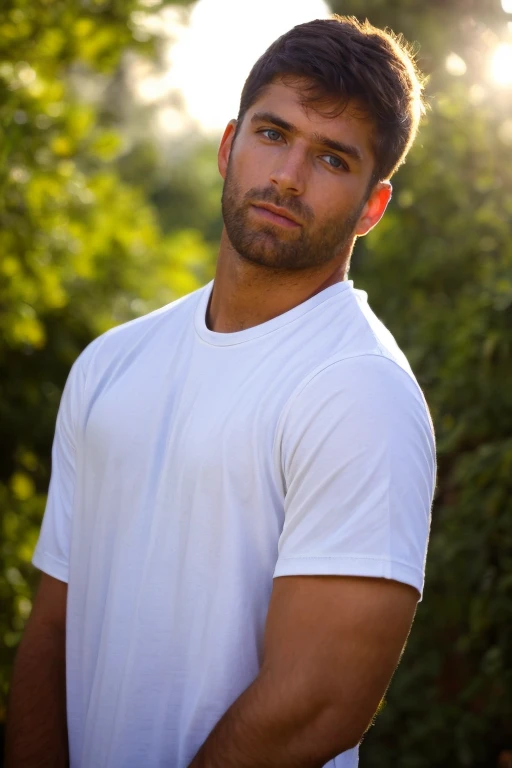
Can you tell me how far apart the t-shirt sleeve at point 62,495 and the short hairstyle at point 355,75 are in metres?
0.76

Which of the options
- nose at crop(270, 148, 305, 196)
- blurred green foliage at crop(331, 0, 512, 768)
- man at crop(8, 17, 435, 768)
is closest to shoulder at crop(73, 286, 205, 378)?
man at crop(8, 17, 435, 768)

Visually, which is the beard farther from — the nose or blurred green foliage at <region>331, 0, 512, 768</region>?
blurred green foliage at <region>331, 0, 512, 768</region>

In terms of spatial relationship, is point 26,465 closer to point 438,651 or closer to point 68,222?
point 68,222

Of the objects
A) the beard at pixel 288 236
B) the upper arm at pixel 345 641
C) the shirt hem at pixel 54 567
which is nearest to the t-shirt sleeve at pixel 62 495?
the shirt hem at pixel 54 567

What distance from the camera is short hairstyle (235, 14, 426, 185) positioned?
2.04 metres

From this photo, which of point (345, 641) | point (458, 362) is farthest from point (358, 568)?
point (458, 362)

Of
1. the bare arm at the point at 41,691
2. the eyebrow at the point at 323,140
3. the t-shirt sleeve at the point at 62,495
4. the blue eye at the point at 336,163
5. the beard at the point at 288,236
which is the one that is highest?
the eyebrow at the point at 323,140

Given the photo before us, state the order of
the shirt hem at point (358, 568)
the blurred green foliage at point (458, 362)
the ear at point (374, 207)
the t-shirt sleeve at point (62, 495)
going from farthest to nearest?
1. the blurred green foliage at point (458, 362)
2. the t-shirt sleeve at point (62, 495)
3. the ear at point (374, 207)
4. the shirt hem at point (358, 568)

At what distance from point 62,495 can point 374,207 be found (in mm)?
930

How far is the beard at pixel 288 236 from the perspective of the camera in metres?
2.05

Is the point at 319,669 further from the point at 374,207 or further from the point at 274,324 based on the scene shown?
the point at 374,207

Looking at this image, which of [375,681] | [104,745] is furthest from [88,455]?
[375,681]

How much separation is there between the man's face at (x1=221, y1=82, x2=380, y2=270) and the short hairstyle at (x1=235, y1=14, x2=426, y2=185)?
3 centimetres

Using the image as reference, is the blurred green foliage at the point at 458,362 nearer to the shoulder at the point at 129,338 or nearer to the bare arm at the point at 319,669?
the shoulder at the point at 129,338
